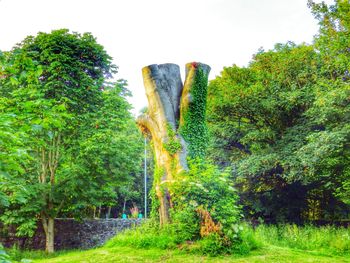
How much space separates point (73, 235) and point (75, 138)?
5.21 m

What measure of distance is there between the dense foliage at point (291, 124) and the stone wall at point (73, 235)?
20.5 feet

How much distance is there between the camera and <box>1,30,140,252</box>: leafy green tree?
37.6 feet

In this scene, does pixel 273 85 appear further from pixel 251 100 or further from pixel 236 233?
pixel 236 233

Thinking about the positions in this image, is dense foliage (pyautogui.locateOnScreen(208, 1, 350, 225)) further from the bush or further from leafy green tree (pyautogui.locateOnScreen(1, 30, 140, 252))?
the bush

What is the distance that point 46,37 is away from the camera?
1190 centimetres

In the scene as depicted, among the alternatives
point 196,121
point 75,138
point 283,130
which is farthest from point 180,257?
point 283,130

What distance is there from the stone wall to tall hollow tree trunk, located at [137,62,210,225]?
838 cm

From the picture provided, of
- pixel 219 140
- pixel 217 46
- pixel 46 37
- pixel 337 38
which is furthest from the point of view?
pixel 219 140

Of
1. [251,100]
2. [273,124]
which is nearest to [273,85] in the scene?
[251,100]


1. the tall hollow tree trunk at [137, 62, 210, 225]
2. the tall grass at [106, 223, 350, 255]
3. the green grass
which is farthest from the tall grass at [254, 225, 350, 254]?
the tall hollow tree trunk at [137, 62, 210, 225]

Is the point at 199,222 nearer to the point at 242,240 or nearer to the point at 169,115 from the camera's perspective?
the point at 242,240

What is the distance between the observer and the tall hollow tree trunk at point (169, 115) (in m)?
6.62

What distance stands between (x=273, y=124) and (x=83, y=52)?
29.5ft

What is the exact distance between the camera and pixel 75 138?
12.7m
